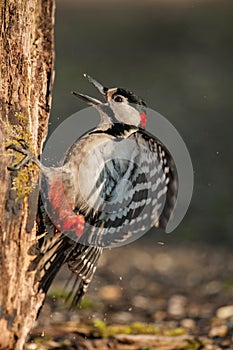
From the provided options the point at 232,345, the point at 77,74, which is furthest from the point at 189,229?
the point at 77,74

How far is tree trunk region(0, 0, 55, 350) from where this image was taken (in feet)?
11.4

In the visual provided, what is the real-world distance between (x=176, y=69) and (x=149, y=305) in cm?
813

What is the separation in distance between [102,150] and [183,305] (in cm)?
205

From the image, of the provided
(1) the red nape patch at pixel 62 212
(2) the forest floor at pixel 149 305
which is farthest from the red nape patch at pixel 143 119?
(2) the forest floor at pixel 149 305

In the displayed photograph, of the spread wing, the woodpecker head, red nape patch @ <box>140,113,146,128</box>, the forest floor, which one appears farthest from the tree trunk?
the forest floor

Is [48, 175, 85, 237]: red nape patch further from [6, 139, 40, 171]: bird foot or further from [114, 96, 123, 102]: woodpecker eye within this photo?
[114, 96, 123, 102]: woodpecker eye

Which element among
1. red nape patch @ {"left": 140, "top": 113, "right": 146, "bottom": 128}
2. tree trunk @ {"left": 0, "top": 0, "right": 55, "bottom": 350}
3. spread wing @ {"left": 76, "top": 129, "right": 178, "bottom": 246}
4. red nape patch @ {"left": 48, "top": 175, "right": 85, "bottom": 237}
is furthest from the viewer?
red nape patch @ {"left": 140, "top": 113, "right": 146, "bottom": 128}

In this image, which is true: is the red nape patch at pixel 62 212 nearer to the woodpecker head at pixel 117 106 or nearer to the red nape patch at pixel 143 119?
the woodpecker head at pixel 117 106

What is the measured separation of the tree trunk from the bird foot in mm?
30

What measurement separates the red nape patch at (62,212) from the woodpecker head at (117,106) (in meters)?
0.60

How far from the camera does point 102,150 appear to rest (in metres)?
3.95

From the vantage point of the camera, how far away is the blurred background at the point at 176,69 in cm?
832

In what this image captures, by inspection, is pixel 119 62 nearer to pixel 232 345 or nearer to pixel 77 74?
pixel 77 74

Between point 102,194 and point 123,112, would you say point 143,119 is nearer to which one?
point 123,112
